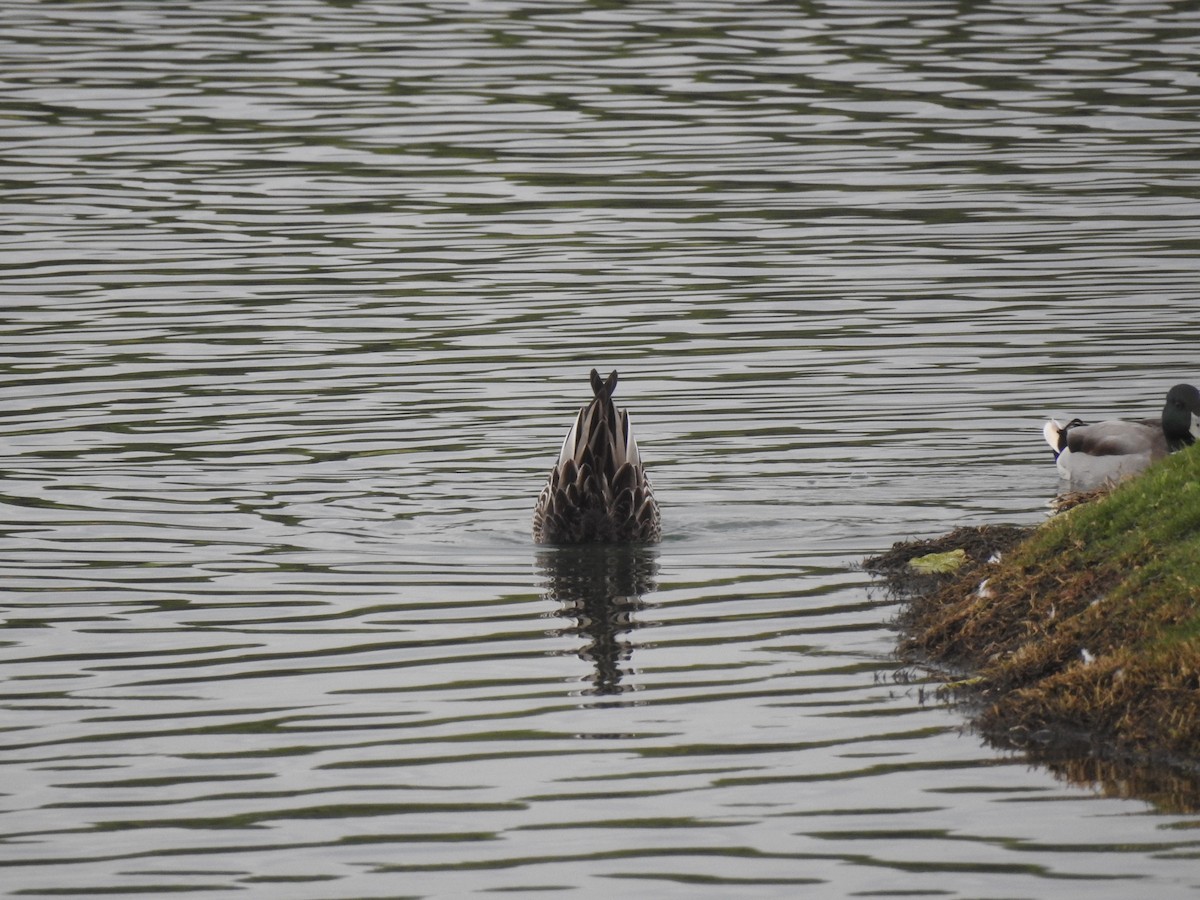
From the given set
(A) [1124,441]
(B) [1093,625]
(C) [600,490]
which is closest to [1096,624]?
(B) [1093,625]

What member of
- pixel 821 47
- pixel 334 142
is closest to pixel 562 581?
pixel 334 142

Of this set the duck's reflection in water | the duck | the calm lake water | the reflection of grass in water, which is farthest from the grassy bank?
the duck

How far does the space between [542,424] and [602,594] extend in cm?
506

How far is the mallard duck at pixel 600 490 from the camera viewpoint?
14570 millimetres

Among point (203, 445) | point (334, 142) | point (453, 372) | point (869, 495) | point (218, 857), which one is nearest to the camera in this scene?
point (218, 857)

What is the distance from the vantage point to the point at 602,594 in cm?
1333

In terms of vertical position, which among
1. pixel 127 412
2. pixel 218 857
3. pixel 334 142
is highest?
pixel 334 142

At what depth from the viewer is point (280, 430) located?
17.9 metres

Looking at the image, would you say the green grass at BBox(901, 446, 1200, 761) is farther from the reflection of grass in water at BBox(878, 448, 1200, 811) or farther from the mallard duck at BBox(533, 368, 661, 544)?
the mallard duck at BBox(533, 368, 661, 544)

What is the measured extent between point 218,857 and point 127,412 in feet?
33.5

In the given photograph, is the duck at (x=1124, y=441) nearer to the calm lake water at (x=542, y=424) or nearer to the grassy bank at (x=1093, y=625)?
the calm lake water at (x=542, y=424)

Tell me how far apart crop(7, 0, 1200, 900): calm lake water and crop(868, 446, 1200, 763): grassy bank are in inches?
14.8

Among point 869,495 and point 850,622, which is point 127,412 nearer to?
point 869,495

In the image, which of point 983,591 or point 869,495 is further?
point 869,495
